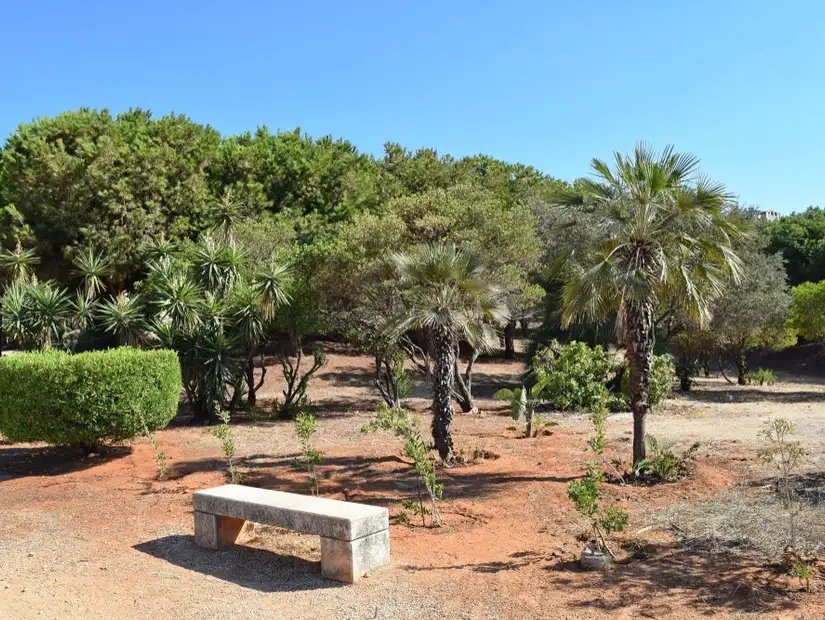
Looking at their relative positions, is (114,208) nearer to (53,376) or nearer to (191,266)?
(191,266)

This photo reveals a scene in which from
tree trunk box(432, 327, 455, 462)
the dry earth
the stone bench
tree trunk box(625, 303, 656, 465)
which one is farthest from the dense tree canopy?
the stone bench

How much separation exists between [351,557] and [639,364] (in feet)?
18.7

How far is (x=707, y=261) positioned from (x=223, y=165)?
24132mm

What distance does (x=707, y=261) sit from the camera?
1174cm

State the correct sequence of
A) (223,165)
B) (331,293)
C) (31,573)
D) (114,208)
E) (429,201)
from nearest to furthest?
1. (31,573)
2. (429,201)
3. (331,293)
4. (114,208)
5. (223,165)

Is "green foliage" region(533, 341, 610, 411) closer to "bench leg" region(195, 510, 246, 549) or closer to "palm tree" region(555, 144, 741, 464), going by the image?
"palm tree" region(555, 144, 741, 464)

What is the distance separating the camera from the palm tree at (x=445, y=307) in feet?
36.5

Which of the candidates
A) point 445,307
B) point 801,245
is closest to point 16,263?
point 445,307

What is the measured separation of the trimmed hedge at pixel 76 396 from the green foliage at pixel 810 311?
72.5ft

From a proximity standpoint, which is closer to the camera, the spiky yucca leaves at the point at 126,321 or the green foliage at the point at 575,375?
the green foliage at the point at 575,375

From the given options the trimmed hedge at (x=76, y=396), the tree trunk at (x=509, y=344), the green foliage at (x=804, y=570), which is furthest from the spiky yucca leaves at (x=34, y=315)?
the tree trunk at (x=509, y=344)

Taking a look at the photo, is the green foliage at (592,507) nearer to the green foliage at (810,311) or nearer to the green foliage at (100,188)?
the green foliage at (810,311)

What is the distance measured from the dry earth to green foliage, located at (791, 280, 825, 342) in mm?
12155

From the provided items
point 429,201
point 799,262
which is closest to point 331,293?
point 429,201
